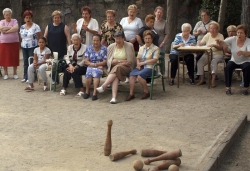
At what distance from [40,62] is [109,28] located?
1506 millimetres

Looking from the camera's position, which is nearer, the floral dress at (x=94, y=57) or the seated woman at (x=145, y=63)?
the seated woman at (x=145, y=63)

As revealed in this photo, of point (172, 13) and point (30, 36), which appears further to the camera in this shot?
point (172, 13)

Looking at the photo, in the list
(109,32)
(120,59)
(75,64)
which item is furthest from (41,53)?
(120,59)

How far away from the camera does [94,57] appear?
8.50m

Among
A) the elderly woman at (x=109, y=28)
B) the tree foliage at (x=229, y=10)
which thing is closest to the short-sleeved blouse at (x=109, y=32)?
the elderly woman at (x=109, y=28)

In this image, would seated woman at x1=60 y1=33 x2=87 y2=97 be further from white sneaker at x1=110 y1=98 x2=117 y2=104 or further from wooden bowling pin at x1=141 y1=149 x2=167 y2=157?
wooden bowling pin at x1=141 y1=149 x2=167 y2=157

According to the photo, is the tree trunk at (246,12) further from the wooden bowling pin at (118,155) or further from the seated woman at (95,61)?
the wooden bowling pin at (118,155)

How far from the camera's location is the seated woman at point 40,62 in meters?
9.04

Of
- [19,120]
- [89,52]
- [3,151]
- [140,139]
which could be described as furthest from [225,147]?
[89,52]

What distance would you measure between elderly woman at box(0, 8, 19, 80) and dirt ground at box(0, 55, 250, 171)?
0.97 metres

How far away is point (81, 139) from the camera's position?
586cm

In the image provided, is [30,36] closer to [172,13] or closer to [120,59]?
[120,59]

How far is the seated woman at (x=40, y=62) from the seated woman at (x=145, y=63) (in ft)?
6.06

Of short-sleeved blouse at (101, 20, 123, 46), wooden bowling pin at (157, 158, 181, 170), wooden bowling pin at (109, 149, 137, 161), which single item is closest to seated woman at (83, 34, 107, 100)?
short-sleeved blouse at (101, 20, 123, 46)
